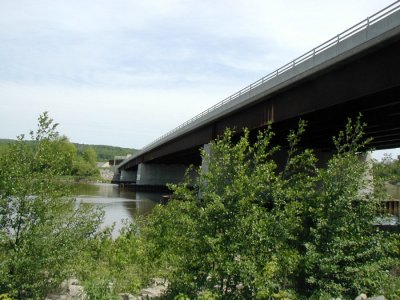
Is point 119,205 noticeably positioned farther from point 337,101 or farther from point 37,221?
point 37,221

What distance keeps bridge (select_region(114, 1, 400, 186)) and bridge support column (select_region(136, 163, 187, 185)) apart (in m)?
50.5

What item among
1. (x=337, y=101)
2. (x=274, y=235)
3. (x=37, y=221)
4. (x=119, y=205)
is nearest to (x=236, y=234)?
(x=274, y=235)

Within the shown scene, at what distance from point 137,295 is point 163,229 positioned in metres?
3.17

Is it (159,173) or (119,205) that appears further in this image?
(159,173)

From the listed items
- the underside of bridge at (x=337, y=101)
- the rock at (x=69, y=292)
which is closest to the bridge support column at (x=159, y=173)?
the underside of bridge at (x=337, y=101)

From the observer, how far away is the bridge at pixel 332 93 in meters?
18.5

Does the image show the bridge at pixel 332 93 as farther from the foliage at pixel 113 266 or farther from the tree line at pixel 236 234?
the foliage at pixel 113 266

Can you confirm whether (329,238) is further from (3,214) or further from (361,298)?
(3,214)

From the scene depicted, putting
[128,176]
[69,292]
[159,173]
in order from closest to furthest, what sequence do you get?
[69,292]
[159,173]
[128,176]

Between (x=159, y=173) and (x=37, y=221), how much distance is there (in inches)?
3343

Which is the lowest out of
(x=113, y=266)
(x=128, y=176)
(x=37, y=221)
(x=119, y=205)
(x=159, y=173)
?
(x=113, y=266)

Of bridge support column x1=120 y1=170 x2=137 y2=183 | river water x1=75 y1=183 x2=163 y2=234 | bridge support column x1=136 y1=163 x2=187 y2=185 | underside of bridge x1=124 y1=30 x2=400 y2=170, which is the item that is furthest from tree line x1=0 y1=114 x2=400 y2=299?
→ bridge support column x1=120 y1=170 x2=137 y2=183

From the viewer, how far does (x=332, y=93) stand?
885 inches

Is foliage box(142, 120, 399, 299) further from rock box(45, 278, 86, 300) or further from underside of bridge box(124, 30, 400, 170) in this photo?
underside of bridge box(124, 30, 400, 170)
